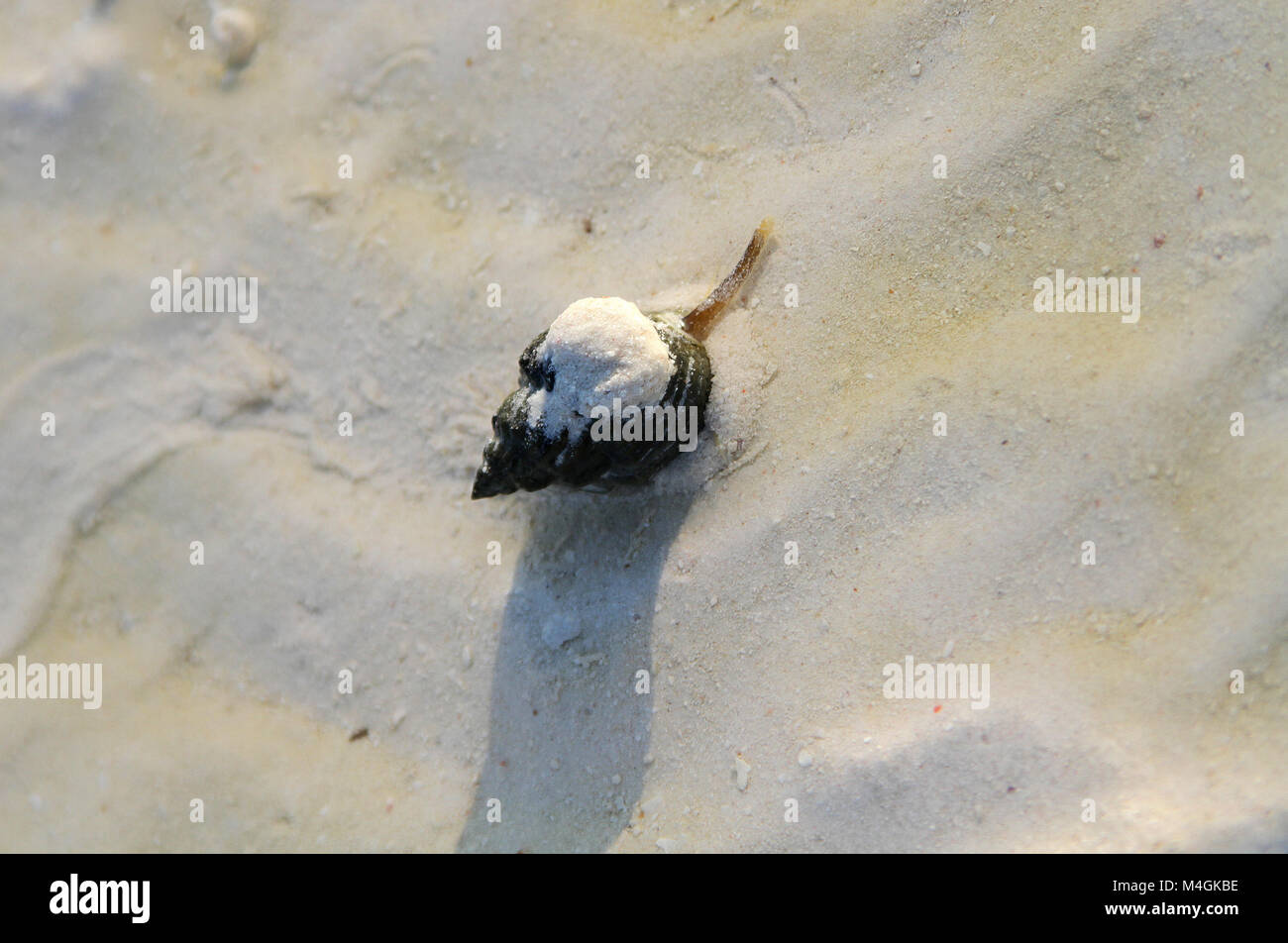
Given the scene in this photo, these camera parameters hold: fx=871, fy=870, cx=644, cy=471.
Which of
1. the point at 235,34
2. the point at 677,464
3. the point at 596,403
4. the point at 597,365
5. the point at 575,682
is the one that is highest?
the point at 235,34

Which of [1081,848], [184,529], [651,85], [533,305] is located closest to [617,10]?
[651,85]

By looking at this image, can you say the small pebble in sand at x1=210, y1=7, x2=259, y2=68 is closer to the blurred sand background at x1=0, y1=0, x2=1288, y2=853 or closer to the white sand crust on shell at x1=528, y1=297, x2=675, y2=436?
the blurred sand background at x1=0, y1=0, x2=1288, y2=853

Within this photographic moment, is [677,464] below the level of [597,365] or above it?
below

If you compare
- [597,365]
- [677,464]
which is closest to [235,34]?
[597,365]

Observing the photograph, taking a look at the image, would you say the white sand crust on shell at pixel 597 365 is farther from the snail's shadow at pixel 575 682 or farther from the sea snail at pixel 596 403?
the snail's shadow at pixel 575 682

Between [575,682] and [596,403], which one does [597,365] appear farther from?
[575,682]

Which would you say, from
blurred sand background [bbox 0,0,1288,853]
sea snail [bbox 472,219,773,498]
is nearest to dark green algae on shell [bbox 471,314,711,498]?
sea snail [bbox 472,219,773,498]

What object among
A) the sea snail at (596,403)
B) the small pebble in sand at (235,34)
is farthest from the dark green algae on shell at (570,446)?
the small pebble in sand at (235,34)

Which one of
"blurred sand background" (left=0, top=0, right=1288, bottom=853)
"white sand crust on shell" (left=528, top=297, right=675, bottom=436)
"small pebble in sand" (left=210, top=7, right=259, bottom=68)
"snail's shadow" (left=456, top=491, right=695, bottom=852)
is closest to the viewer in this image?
"blurred sand background" (left=0, top=0, right=1288, bottom=853)
